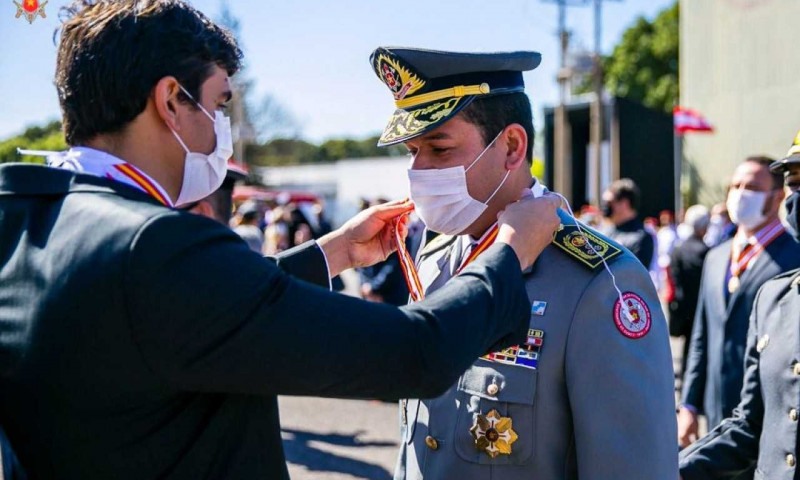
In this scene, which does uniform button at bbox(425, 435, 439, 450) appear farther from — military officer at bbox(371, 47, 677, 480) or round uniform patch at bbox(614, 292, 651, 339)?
round uniform patch at bbox(614, 292, 651, 339)

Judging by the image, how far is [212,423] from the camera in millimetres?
1440

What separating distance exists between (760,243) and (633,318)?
2.87 metres

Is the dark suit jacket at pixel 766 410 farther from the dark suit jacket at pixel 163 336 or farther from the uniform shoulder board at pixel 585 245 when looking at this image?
the dark suit jacket at pixel 163 336

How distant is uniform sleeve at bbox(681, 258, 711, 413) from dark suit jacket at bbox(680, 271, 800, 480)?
1694 millimetres

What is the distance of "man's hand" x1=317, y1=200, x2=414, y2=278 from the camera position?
237 cm

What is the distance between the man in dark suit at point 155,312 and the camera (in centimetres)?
132

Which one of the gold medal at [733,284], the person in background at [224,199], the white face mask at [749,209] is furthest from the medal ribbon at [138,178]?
the white face mask at [749,209]

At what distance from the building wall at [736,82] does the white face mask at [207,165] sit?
2235cm

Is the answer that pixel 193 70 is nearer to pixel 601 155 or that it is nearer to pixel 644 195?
pixel 601 155

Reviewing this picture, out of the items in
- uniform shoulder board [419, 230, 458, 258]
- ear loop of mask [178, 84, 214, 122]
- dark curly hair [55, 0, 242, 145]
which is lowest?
uniform shoulder board [419, 230, 458, 258]

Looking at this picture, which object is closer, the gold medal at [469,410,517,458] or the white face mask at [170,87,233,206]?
the white face mask at [170,87,233,206]

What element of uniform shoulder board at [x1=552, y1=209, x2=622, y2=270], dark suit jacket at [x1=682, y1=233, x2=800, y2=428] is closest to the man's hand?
uniform shoulder board at [x1=552, y1=209, x2=622, y2=270]

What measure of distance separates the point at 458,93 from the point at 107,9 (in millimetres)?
951

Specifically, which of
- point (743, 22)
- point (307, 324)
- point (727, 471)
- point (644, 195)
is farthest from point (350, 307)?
point (743, 22)
